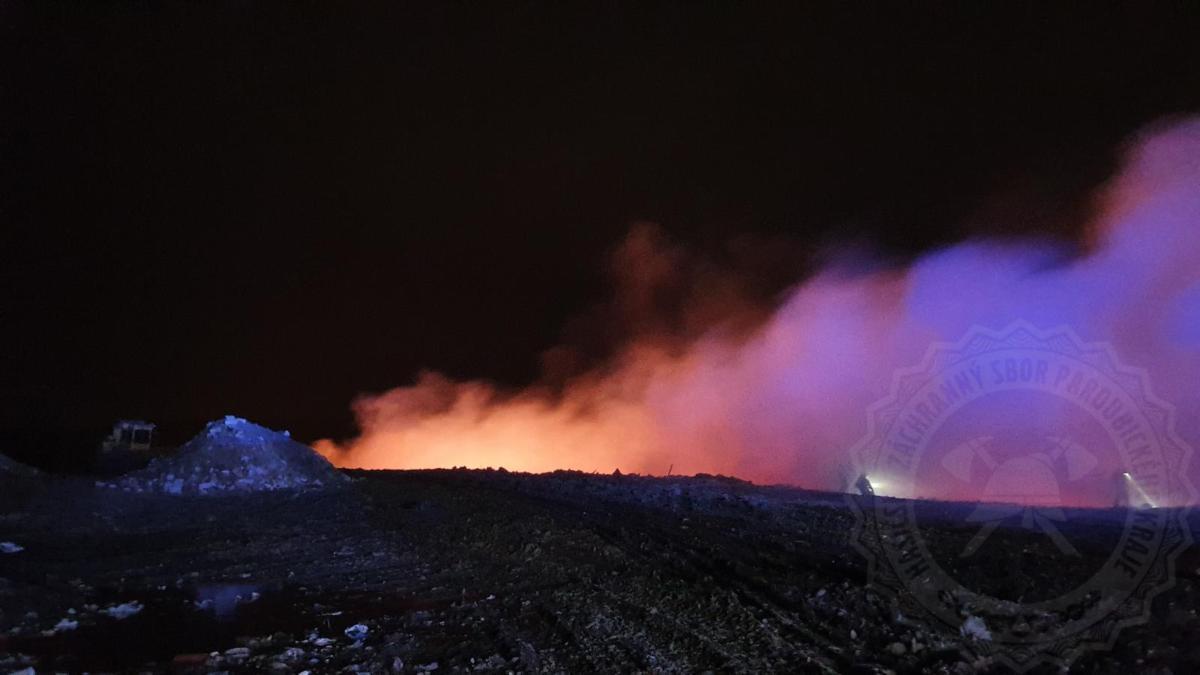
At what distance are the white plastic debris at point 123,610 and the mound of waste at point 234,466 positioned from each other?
38.6 ft

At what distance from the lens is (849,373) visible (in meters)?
42.9

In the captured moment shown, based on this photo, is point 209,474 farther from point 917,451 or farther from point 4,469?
point 917,451

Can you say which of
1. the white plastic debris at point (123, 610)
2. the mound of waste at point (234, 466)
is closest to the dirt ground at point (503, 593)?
the white plastic debris at point (123, 610)

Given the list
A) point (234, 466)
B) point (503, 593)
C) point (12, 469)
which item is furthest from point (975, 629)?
point (12, 469)

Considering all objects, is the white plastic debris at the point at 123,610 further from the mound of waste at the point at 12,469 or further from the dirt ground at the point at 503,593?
the mound of waste at the point at 12,469

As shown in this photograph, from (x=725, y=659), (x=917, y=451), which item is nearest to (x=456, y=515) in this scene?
(x=725, y=659)

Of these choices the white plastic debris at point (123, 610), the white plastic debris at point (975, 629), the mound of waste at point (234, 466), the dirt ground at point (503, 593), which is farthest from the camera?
the mound of waste at point (234, 466)

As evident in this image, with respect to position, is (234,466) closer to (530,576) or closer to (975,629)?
(530,576)

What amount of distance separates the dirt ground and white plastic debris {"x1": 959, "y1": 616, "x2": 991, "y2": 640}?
125 millimetres

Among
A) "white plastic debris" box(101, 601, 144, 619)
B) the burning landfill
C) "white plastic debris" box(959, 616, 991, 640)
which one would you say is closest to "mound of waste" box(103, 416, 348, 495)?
the burning landfill

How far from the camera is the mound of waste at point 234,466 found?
20.3m

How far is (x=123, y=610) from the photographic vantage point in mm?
9086

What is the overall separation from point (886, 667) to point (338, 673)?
15.5 ft

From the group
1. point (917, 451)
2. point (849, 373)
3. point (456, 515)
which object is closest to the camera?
point (456, 515)
